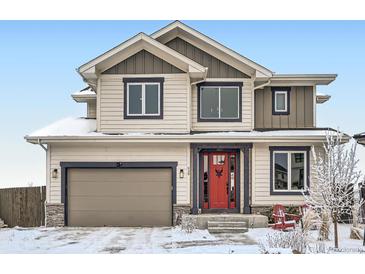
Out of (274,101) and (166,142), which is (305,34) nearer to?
(274,101)

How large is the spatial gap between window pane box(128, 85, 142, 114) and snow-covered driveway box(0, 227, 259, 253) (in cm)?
379

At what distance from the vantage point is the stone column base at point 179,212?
603 inches

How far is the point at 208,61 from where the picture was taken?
1619 centimetres

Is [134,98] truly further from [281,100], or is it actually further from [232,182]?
[281,100]

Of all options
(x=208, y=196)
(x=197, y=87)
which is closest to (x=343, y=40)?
(x=197, y=87)

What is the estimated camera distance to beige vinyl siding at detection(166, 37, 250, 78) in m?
16.1

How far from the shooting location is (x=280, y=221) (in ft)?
47.3

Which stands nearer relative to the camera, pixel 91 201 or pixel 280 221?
pixel 280 221

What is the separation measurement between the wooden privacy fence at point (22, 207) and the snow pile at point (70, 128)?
2.26 m

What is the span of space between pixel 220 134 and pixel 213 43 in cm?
298

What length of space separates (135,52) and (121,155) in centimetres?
331

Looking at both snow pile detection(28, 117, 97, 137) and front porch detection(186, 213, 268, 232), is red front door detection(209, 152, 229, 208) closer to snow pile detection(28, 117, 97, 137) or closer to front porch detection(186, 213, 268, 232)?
front porch detection(186, 213, 268, 232)

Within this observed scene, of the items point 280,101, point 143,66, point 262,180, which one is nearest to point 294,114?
point 280,101
